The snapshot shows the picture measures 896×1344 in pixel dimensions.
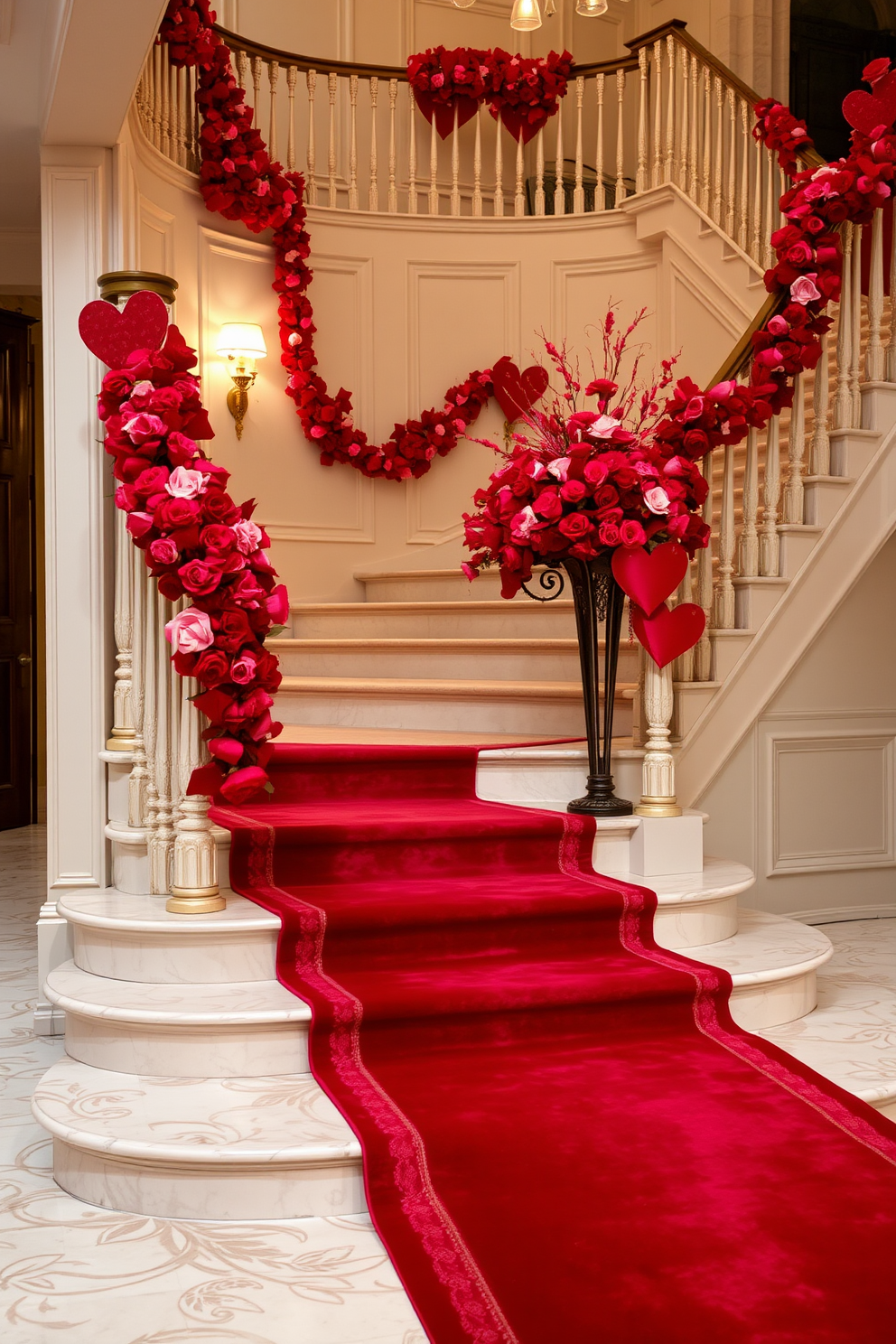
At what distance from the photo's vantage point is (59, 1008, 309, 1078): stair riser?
2.69 m

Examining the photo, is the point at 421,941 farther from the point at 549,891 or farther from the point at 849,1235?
the point at 849,1235

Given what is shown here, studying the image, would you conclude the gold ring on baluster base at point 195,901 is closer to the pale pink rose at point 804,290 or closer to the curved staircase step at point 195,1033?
the curved staircase step at point 195,1033

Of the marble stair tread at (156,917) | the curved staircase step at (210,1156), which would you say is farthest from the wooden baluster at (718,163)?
the curved staircase step at (210,1156)

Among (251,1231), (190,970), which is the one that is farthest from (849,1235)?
(190,970)

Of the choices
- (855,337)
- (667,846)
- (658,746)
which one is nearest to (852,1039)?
(667,846)

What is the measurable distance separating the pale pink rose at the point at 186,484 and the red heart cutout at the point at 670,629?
128 cm

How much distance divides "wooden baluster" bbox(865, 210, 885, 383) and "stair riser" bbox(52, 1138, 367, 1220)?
3.29m

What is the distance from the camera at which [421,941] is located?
3049 mm

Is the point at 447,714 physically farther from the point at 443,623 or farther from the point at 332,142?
the point at 332,142

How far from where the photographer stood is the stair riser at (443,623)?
16.5ft

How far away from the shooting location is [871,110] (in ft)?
13.3

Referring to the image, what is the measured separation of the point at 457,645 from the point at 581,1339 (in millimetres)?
3205

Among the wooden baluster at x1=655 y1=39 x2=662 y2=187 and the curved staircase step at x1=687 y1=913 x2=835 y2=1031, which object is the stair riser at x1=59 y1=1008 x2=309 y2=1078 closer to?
the curved staircase step at x1=687 y1=913 x2=835 y2=1031

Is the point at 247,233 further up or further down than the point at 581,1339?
further up
